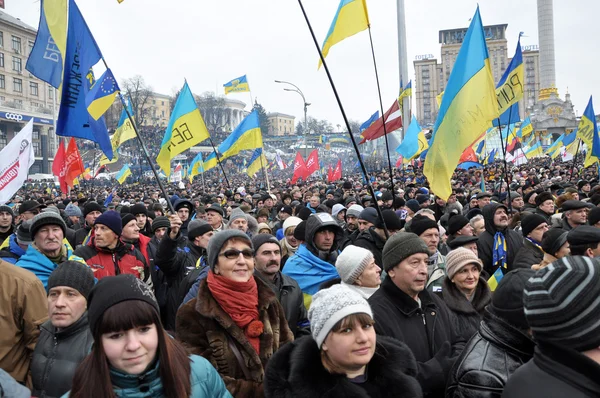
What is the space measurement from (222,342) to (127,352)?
3.02 ft

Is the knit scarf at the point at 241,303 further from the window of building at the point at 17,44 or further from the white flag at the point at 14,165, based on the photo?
the window of building at the point at 17,44

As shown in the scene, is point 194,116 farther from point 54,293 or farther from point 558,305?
point 558,305

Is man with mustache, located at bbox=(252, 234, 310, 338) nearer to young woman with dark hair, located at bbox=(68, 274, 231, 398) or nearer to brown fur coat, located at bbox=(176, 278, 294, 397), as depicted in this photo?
brown fur coat, located at bbox=(176, 278, 294, 397)

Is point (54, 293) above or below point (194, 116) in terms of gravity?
below

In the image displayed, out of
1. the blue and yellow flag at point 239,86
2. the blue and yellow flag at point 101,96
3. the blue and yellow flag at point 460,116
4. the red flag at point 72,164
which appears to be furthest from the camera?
the blue and yellow flag at point 239,86

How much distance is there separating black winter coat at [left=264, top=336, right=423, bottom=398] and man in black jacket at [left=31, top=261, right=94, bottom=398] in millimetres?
1137

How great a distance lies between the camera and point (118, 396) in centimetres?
210

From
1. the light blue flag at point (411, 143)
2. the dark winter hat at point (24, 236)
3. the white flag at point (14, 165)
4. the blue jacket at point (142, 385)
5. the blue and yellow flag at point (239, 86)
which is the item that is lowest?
the blue jacket at point (142, 385)

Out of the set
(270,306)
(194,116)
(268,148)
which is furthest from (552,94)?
(270,306)

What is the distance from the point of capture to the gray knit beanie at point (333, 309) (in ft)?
7.55

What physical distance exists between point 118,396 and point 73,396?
7.1 inches

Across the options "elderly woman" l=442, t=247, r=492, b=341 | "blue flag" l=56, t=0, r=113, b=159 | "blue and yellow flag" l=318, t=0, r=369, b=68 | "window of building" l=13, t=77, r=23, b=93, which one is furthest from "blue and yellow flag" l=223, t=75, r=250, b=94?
"window of building" l=13, t=77, r=23, b=93

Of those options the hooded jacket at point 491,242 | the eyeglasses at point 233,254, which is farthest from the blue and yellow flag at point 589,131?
the eyeglasses at point 233,254

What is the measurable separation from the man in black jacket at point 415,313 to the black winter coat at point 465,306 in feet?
0.44
